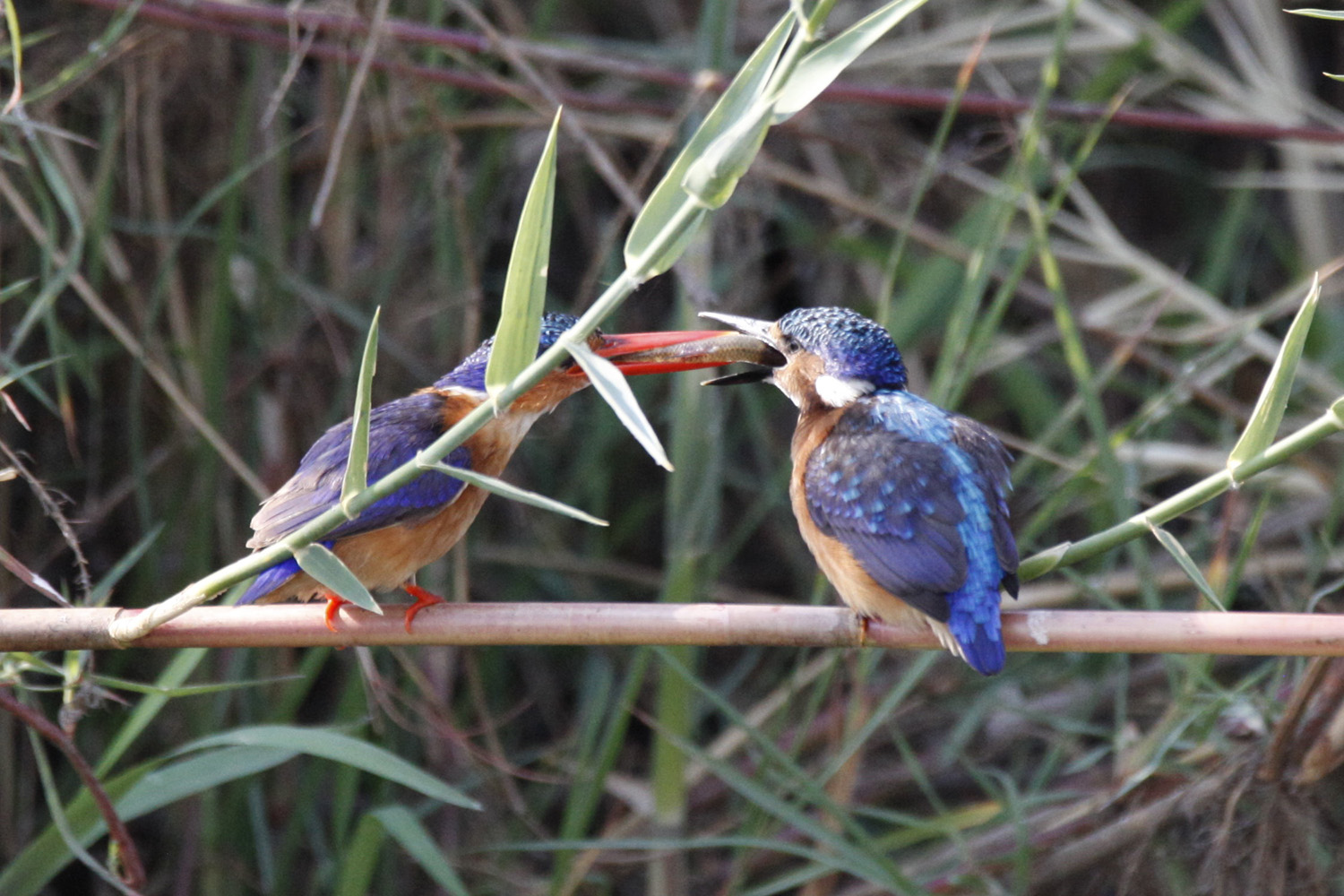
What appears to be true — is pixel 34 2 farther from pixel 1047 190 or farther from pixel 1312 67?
pixel 1312 67

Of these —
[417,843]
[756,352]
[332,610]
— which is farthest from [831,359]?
[417,843]

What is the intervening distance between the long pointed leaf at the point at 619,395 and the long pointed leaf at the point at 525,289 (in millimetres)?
49

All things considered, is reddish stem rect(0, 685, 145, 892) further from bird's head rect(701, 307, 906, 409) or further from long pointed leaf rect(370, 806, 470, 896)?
bird's head rect(701, 307, 906, 409)

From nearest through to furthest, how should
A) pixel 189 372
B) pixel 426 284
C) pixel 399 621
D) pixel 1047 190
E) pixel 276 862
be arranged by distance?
1. pixel 399 621
2. pixel 276 862
3. pixel 189 372
4. pixel 426 284
5. pixel 1047 190

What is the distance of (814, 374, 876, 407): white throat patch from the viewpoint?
2.04 m

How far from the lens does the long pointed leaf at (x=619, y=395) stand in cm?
106

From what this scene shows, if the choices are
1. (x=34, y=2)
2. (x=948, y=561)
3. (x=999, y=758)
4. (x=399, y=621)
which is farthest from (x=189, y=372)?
(x=999, y=758)

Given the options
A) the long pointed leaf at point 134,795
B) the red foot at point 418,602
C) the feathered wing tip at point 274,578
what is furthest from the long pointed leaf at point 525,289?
the long pointed leaf at point 134,795

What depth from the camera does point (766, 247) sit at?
338cm

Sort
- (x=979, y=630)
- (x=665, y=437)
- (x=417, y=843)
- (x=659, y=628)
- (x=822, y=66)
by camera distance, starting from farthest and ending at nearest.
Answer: (x=665, y=437)
(x=417, y=843)
(x=979, y=630)
(x=659, y=628)
(x=822, y=66)

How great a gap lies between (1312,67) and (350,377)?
299 centimetres

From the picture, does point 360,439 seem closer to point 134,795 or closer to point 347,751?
point 347,751

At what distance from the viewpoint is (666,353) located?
2104mm

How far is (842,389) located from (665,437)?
1177 millimetres
